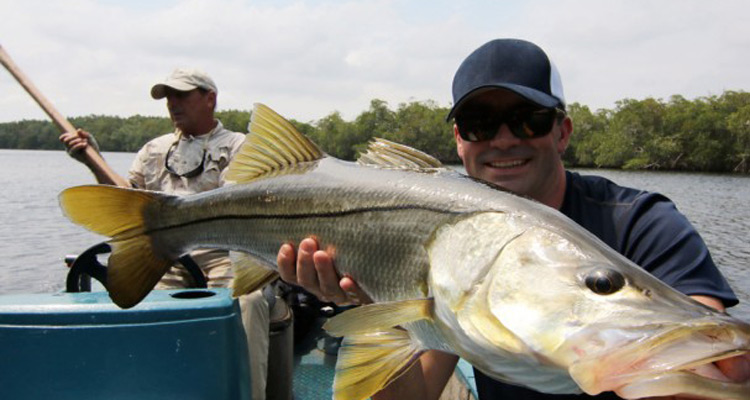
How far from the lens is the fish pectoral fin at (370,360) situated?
176cm

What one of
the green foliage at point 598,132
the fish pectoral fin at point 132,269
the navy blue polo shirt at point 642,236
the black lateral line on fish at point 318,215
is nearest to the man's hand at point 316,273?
the black lateral line on fish at point 318,215

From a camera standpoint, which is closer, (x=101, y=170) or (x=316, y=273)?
(x=316, y=273)

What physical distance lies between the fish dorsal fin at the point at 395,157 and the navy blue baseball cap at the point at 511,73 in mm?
517

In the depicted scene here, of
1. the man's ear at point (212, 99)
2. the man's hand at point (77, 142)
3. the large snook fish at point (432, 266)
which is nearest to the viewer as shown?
the large snook fish at point (432, 266)

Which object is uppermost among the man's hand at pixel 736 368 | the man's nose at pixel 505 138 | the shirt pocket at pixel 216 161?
the man's nose at pixel 505 138

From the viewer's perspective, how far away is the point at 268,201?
2.27 metres

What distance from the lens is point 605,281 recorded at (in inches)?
54.7

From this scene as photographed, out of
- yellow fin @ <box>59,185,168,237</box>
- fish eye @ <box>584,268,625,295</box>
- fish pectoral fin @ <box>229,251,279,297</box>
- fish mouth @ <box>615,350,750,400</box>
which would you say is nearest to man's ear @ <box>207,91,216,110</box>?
yellow fin @ <box>59,185,168,237</box>

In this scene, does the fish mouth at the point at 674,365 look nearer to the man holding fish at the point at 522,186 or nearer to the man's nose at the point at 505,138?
the man holding fish at the point at 522,186

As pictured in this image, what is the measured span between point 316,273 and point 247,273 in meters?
0.44

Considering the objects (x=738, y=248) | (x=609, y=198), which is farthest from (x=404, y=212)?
(x=738, y=248)

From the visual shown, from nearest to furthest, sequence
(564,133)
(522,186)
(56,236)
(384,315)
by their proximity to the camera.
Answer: (384,315) < (522,186) < (564,133) < (56,236)

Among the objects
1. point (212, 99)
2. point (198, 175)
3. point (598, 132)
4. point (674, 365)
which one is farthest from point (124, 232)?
point (598, 132)

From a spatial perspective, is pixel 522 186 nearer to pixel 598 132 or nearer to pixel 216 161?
pixel 216 161
